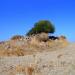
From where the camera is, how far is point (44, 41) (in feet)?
102

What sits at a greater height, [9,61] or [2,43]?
[2,43]

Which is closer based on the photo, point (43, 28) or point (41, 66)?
point (41, 66)

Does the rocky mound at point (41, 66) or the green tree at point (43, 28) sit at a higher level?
the green tree at point (43, 28)

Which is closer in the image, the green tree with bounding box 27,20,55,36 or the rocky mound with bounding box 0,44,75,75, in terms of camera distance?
the rocky mound with bounding box 0,44,75,75

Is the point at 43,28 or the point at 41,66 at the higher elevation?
the point at 43,28

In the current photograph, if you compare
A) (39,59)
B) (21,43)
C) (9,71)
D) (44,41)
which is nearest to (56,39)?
(44,41)

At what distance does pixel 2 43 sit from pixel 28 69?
1449cm

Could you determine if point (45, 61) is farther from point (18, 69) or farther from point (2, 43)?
point (2, 43)

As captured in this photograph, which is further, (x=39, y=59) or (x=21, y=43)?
(x=21, y=43)

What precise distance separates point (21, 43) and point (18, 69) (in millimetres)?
13771

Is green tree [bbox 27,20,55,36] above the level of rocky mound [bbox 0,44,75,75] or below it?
above

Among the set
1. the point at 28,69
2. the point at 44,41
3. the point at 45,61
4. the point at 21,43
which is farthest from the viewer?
the point at 44,41

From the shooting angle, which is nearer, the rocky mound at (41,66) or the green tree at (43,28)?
the rocky mound at (41,66)

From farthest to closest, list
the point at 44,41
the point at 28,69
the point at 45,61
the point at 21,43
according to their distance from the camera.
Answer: the point at 44,41, the point at 21,43, the point at 45,61, the point at 28,69
